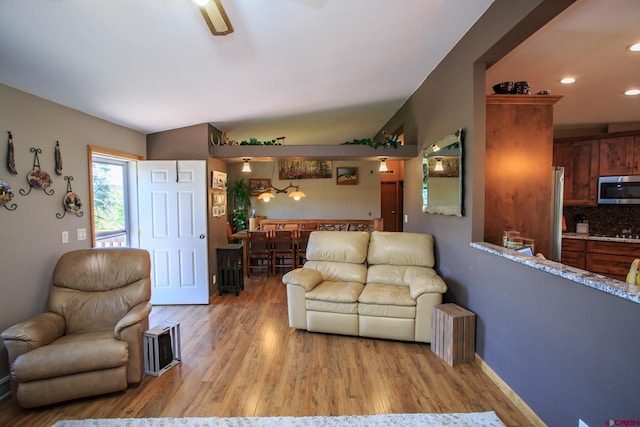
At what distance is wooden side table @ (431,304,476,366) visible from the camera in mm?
2604

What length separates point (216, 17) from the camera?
166 centimetres

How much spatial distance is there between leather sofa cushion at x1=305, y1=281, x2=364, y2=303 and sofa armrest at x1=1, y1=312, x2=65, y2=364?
2216 millimetres

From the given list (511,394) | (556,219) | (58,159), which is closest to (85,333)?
(58,159)

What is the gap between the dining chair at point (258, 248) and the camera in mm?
5613

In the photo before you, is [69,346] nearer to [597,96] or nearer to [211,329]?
[211,329]

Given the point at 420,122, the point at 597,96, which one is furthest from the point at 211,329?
the point at 597,96

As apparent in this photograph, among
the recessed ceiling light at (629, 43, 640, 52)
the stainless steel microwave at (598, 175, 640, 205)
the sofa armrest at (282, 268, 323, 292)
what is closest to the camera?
the recessed ceiling light at (629, 43, 640, 52)

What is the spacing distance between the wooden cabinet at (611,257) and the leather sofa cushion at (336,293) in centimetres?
350

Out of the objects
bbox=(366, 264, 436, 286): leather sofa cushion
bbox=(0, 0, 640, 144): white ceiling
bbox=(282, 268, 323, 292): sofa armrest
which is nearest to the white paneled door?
bbox=(0, 0, 640, 144): white ceiling

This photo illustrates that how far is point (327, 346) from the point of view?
305cm

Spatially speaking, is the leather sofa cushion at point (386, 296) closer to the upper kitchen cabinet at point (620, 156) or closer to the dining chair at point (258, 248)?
the dining chair at point (258, 248)

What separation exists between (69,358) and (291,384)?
1629 mm

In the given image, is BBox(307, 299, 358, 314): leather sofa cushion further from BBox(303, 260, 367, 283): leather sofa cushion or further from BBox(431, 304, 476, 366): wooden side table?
BBox(431, 304, 476, 366): wooden side table

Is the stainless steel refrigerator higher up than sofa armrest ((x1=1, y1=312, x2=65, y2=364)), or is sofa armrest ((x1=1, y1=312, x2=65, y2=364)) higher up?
the stainless steel refrigerator
